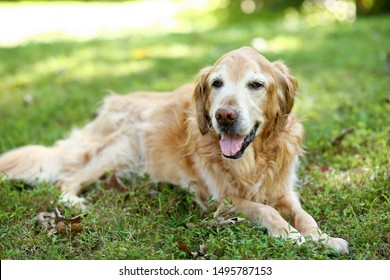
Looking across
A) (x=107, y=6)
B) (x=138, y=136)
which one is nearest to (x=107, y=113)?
(x=138, y=136)

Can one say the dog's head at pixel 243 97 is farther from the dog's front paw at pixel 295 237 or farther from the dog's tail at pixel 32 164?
the dog's tail at pixel 32 164

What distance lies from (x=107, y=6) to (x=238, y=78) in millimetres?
14353

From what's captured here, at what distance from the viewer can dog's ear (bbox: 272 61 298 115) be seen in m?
4.15

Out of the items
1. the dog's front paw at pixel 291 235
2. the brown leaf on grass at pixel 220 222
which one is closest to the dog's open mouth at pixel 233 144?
the brown leaf on grass at pixel 220 222

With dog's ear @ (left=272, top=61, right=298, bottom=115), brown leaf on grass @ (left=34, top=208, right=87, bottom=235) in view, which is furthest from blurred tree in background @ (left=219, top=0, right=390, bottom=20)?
brown leaf on grass @ (left=34, top=208, right=87, bottom=235)

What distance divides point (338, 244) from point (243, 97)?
1.17 metres

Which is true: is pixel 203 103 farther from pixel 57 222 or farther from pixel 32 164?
pixel 32 164

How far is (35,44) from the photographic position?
32.6ft

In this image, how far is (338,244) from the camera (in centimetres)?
346

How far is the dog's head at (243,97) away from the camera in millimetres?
3773

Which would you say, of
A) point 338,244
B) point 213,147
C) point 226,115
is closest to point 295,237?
point 338,244

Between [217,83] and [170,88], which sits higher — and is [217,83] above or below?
above

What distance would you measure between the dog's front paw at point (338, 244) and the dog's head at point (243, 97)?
0.86m
